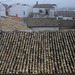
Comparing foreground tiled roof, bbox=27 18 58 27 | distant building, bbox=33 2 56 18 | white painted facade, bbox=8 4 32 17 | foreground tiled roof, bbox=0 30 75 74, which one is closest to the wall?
foreground tiled roof, bbox=27 18 58 27

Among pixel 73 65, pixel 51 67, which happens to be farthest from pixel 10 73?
pixel 73 65

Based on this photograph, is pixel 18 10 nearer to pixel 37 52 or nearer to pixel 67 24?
pixel 67 24

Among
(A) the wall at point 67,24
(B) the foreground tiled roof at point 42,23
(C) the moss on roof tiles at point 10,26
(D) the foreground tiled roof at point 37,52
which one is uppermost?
(D) the foreground tiled roof at point 37,52

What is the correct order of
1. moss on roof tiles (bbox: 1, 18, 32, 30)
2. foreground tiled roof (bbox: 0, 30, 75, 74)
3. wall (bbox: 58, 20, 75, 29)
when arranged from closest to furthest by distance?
foreground tiled roof (bbox: 0, 30, 75, 74)
moss on roof tiles (bbox: 1, 18, 32, 30)
wall (bbox: 58, 20, 75, 29)

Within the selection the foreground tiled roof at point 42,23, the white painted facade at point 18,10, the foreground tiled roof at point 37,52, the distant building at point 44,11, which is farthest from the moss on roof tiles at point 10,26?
the white painted facade at point 18,10

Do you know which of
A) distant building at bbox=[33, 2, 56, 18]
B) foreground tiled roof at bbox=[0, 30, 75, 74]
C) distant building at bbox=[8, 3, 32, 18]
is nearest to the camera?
foreground tiled roof at bbox=[0, 30, 75, 74]

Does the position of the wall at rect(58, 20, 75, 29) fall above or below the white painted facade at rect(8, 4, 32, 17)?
below

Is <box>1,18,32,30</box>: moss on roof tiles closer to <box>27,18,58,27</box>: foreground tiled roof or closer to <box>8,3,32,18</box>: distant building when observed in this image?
<box>27,18,58,27</box>: foreground tiled roof

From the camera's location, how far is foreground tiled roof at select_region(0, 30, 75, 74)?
5.28 meters

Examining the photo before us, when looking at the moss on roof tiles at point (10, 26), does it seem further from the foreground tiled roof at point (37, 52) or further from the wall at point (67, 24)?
the wall at point (67, 24)

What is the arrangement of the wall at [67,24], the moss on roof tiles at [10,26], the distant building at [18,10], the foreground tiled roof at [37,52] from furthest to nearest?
the distant building at [18,10], the wall at [67,24], the moss on roof tiles at [10,26], the foreground tiled roof at [37,52]

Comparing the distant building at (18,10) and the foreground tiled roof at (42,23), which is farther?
the distant building at (18,10)

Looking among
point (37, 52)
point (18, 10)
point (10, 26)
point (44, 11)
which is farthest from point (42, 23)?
point (37, 52)

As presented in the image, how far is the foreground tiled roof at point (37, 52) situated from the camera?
5.28 m
